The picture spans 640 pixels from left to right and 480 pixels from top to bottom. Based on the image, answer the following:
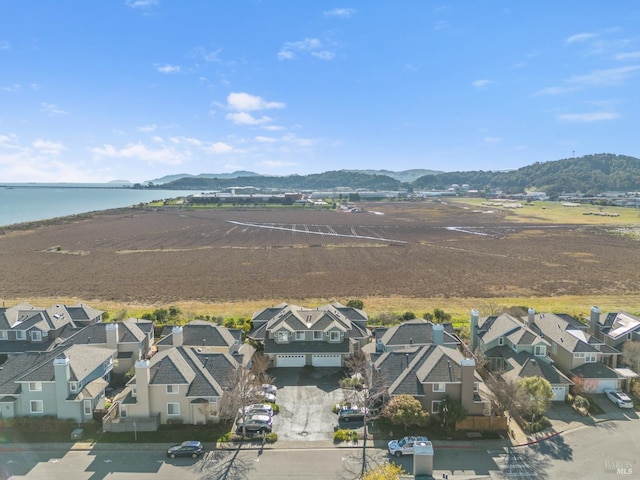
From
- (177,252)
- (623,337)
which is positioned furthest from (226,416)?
(177,252)

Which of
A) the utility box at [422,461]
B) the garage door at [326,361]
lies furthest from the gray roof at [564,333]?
the utility box at [422,461]

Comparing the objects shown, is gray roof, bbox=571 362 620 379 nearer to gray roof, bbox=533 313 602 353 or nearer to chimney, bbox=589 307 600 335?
gray roof, bbox=533 313 602 353

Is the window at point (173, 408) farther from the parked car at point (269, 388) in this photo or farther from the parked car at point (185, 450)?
the parked car at point (269, 388)

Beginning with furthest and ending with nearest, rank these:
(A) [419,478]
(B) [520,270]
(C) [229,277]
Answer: (B) [520,270] → (C) [229,277] → (A) [419,478]

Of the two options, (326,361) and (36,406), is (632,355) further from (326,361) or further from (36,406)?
(36,406)

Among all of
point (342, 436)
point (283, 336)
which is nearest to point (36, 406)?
point (283, 336)

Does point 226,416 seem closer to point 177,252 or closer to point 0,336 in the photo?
point 0,336

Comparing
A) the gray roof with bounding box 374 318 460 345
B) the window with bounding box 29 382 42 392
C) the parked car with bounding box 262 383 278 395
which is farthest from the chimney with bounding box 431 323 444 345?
the window with bounding box 29 382 42 392
